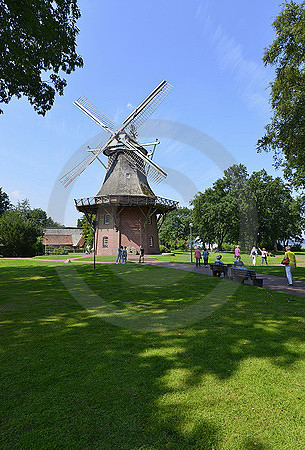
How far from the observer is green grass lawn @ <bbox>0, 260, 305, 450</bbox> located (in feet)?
9.02

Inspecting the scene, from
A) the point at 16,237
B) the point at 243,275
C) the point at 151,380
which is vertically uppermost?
the point at 16,237

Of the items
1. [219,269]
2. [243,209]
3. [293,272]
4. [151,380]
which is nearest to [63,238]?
[243,209]

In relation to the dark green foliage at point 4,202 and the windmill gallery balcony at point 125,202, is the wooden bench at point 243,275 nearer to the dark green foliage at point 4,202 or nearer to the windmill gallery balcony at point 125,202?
the windmill gallery balcony at point 125,202

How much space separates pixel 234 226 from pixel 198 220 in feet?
24.4

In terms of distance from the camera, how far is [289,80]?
13.7 m

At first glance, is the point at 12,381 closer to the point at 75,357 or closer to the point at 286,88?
the point at 75,357

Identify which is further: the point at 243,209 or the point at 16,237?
the point at 243,209

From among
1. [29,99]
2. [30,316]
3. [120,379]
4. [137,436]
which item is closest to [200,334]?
[120,379]

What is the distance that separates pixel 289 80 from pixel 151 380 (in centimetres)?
1599

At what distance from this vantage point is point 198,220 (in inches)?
2077

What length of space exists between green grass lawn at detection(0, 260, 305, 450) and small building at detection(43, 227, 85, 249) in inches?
2603

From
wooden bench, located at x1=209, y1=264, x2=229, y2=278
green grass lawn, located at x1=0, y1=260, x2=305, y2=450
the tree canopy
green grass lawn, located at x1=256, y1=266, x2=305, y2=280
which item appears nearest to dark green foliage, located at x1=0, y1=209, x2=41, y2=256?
wooden bench, located at x1=209, y1=264, x2=229, y2=278

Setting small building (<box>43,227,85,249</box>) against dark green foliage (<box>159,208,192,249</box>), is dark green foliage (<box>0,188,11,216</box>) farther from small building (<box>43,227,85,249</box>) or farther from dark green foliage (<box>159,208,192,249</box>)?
dark green foliage (<box>159,208,192,249</box>)

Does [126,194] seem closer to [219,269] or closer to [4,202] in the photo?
[219,269]
